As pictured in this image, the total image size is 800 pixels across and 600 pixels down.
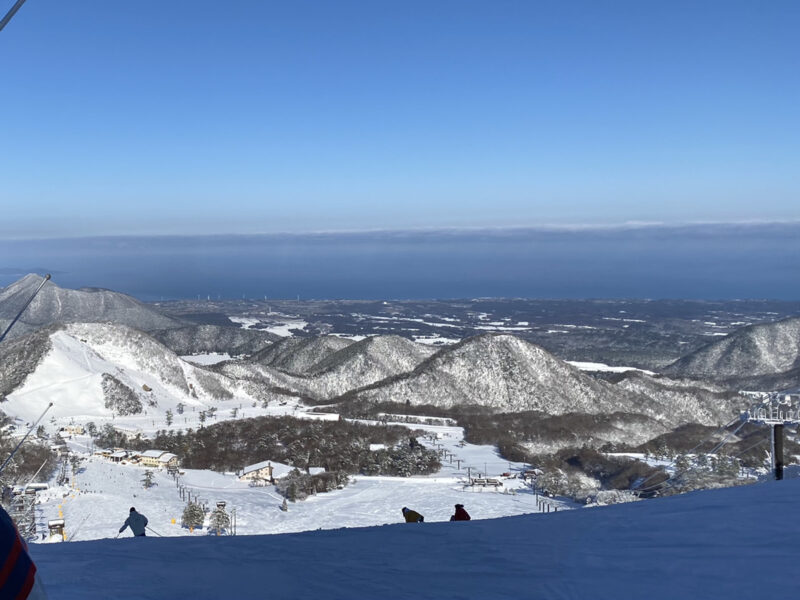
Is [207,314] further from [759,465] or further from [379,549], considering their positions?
[379,549]

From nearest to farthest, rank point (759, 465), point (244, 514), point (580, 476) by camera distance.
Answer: point (244, 514) < point (759, 465) < point (580, 476)

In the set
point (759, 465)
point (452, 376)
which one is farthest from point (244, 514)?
point (452, 376)

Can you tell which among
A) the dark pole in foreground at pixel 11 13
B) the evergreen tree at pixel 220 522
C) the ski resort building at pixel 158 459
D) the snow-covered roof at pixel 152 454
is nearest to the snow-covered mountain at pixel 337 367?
the snow-covered roof at pixel 152 454

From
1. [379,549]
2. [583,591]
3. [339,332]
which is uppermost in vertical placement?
[583,591]

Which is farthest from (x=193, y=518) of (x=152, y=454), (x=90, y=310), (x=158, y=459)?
(x=90, y=310)

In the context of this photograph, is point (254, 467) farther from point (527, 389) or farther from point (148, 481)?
point (527, 389)
